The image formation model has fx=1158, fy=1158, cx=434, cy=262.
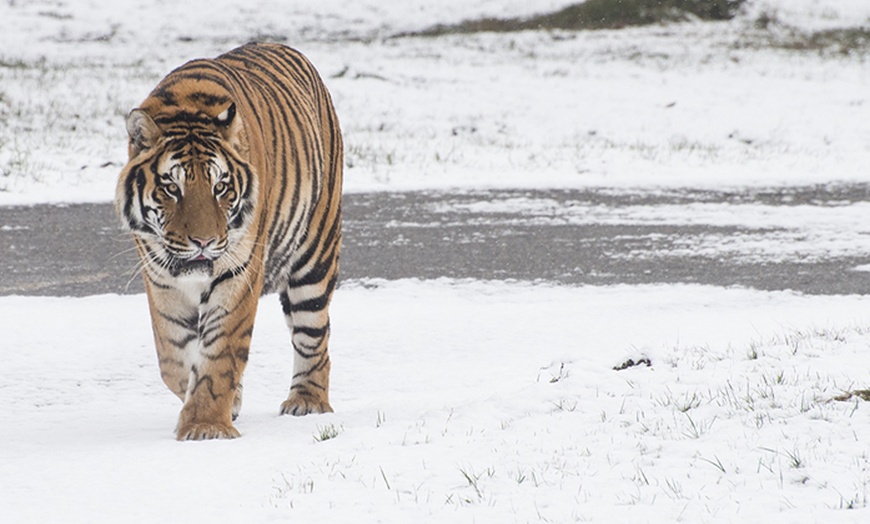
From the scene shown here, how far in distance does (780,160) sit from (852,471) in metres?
13.2

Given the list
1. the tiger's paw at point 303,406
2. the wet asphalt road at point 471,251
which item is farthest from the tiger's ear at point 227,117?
the wet asphalt road at point 471,251

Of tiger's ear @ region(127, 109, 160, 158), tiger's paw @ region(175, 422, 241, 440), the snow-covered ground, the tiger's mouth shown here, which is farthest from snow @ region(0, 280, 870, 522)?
tiger's ear @ region(127, 109, 160, 158)

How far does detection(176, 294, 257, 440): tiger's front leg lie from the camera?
200 inches

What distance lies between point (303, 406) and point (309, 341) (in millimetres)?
346

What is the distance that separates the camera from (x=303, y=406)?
5.96m

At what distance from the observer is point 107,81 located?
22.2 meters

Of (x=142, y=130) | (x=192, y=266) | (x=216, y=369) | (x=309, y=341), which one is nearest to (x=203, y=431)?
(x=216, y=369)

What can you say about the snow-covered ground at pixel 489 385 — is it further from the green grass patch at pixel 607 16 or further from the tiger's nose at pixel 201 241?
the green grass patch at pixel 607 16

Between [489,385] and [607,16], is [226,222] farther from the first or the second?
[607,16]

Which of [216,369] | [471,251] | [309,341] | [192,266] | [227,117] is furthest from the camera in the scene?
[471,251]

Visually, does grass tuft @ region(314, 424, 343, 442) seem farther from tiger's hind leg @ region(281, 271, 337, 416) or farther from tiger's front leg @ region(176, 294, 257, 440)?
tiger's hind leg @ region(281, 271, 337, 416)

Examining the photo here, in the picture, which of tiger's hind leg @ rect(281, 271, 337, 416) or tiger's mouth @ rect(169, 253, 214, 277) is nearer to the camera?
tiger's mouth @ rect(169, 253, 214, 277)

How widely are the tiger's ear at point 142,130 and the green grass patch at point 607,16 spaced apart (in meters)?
31.4

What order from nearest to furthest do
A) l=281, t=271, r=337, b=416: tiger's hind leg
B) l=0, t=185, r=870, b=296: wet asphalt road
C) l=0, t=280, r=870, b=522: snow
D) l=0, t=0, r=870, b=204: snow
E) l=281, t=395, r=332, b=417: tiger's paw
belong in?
l=0, t=280, r=870, b=522: snow, l=281, t=395, r=332, b=417: tiger's paw, l=281, t=271, r=337, b=416: tiger's hind leg, l=0, t=185, r=870, b=296: wet asphalt road, l=0, t=0, r=870, b=204: snow
